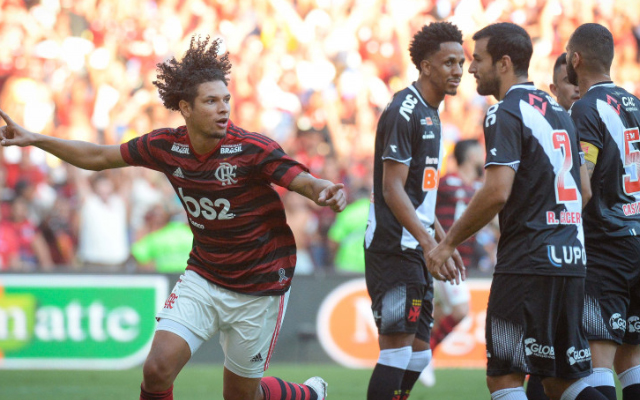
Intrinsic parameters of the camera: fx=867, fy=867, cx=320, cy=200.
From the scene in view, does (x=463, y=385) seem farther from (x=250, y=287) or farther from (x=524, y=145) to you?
(x=524, y=145)

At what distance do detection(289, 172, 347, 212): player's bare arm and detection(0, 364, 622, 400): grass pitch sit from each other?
3.71m

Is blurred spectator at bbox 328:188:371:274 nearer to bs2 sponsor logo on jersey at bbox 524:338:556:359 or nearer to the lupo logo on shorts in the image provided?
the lupo logo on shorts

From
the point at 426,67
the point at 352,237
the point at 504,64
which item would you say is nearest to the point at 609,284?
the point at 504,64

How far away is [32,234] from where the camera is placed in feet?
38.8

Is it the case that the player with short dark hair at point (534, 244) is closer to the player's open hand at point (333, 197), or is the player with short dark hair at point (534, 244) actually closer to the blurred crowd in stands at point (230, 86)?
the player's open hand at point (333, 197)

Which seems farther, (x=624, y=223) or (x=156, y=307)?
(x=156, y=307)

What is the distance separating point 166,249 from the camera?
11.3m

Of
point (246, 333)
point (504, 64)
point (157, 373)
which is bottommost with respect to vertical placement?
point (157, 373)

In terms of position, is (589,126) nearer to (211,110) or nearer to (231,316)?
(211,110)

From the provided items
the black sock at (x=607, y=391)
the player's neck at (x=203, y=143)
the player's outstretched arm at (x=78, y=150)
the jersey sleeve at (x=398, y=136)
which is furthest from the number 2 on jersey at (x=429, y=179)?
the player's outstretched arm at (x=78, y=150)

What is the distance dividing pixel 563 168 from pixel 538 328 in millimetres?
854

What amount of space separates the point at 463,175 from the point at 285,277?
4174mm

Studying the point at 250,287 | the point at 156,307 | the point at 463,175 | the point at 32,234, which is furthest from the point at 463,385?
the point at 32,234

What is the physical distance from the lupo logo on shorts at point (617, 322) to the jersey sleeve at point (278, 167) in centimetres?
201
